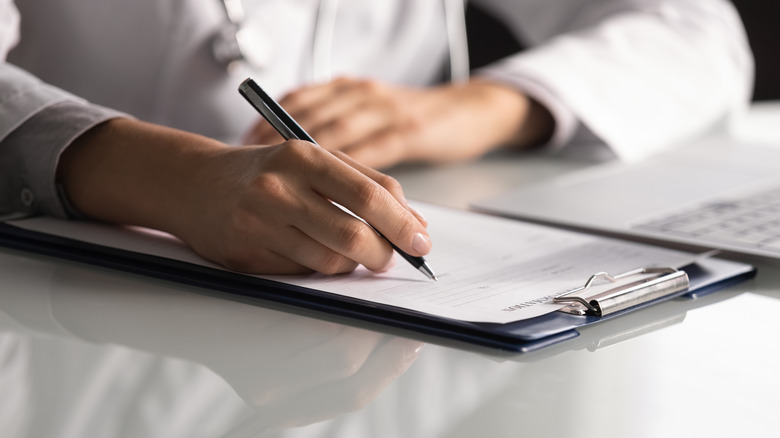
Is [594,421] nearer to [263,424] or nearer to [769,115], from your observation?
[263,424]

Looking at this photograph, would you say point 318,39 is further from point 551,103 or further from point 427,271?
point 427,271

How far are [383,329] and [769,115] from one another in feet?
3.19

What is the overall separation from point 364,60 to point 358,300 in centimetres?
69

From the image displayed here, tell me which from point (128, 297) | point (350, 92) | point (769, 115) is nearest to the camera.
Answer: point (128, 297)

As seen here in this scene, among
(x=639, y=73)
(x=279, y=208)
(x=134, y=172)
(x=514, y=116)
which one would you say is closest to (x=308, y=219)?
(x=279, y=208)

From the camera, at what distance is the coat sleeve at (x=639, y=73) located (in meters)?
0.89

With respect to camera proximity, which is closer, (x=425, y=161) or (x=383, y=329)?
(x=383, y=329)

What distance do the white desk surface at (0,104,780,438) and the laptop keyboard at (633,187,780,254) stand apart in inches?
3.2

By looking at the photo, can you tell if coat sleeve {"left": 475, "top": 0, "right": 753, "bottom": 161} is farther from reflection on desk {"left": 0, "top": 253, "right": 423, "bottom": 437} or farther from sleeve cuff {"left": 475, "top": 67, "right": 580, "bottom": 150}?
reflection on desk {"left": 0, "top": 253, "right": 423, "bottom": 437}

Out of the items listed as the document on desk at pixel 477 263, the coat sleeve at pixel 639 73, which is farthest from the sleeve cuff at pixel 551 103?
the document on desk at pixel 477 263

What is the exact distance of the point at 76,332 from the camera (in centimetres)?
38

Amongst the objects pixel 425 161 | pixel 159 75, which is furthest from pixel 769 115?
pixel 159 75

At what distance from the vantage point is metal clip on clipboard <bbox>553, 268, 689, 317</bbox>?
40cm

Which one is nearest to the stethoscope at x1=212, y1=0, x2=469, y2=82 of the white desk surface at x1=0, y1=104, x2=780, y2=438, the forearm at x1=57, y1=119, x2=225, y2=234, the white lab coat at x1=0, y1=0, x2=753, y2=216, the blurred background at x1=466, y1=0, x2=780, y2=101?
the white lab coat at x1=0, y1=0, x2=753, y2=216
